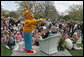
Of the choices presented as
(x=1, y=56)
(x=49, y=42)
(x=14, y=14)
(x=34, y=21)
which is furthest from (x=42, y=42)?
(x=14, y=14)

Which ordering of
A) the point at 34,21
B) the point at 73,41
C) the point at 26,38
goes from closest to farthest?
the point at 34,21 < the point at 26,38 < the point at 73,41

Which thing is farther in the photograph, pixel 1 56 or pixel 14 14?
pixel 14 14

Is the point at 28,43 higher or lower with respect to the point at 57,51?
higher

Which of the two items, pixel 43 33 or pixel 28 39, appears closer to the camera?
pixel 28 39

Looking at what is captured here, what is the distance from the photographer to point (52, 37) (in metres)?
5.05

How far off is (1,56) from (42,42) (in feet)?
5.76

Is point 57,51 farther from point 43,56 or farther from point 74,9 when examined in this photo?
point 74,9

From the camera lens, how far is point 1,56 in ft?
17.8

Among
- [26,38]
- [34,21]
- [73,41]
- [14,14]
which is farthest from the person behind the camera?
[14,14]

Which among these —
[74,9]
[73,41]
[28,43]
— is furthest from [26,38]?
[74,9]

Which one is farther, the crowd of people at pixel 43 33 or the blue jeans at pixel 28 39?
the crowd of people at pixel 43 33

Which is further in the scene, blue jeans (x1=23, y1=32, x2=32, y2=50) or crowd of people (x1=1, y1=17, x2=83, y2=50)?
crowd of people (x1=1, y1=17, x2=83, y2=50)

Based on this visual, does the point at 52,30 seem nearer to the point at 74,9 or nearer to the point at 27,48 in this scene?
the point at 27,48

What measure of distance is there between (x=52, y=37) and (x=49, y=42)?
0.77ft
